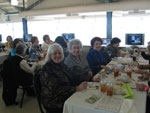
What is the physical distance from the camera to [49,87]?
1.59 metres

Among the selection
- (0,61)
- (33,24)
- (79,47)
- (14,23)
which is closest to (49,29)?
(33,24)

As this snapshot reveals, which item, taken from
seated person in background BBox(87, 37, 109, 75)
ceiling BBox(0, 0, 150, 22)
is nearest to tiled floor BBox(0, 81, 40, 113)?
seated person in background BBox(87, 37, 109, 75)

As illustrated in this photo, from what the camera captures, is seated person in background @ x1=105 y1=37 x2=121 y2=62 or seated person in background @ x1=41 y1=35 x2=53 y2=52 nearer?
seated person in background @ x1=105 y1=37 x2=121 y2=62

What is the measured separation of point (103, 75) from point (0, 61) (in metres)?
3.51

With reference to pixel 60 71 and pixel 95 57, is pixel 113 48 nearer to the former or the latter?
pixel 95 57

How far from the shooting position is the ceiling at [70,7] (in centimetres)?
464

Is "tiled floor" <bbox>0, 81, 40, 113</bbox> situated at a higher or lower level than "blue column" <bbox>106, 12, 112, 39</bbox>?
lower

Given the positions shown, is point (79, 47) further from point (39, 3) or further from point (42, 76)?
point (39, 3)

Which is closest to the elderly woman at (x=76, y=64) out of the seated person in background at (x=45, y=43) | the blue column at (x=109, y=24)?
the seated person in background at (x=45, y=43)

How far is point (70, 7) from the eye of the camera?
18.3ft

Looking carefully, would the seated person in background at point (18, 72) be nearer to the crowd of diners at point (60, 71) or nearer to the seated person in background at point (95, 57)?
the crowd of diners at point (60, 71)

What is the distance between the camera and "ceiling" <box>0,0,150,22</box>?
464 cm

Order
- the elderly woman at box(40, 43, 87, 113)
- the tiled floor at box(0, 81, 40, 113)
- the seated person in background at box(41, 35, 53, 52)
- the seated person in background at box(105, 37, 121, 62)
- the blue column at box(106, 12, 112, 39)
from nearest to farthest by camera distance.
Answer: the elderly woman at box(40, 43, 87, 113) < the tiled floor at box(0, 81, 40, 113) < the seated person in background at box(105, 37, 121, 62) < the seated person in background at box(41, 35, 53, 52) < the blue column at box(106, 12, 112, 39)

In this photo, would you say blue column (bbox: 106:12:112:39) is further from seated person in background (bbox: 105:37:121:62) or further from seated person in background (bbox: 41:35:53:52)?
seated person in background (bbox: 41:35:53:52)
